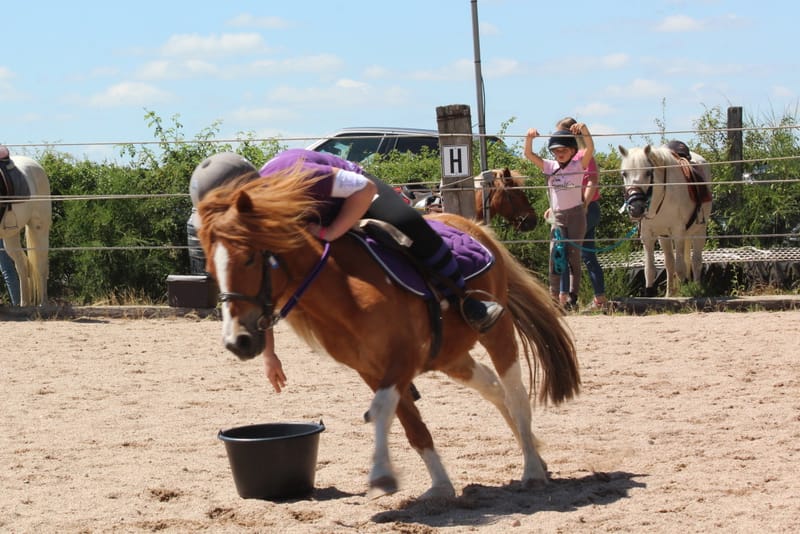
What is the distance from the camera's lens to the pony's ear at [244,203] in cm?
387

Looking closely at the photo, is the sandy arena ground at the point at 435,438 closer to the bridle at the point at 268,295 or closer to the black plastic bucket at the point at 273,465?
the black plastic bucket at the point at 273,465

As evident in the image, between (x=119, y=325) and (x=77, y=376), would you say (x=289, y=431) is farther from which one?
(x=119, y=325)

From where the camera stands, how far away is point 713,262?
10.5 m

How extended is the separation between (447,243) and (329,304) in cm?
84

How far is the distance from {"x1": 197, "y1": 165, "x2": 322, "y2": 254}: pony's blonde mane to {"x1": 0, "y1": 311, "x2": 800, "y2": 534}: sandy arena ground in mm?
1096

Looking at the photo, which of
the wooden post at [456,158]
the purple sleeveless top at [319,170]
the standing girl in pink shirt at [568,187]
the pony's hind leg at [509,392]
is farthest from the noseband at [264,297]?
the standing girl in pink shirt at [568,187]

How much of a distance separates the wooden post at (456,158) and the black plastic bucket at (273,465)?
4.84 meters

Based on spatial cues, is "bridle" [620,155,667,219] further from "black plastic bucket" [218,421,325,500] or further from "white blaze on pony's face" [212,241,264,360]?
"white blaze on pony's face" [212,241,264,360]

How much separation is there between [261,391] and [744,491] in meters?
3.49

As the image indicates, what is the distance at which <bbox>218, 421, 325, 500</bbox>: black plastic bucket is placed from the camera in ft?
14.6

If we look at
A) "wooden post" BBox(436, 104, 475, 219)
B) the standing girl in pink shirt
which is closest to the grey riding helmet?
"wooden post" BBox(436, 104, 475, 219)

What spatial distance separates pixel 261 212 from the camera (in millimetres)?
3891

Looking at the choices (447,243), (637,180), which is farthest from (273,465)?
(637,180)

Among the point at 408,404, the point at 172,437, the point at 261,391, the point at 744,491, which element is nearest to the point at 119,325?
the point at 261,391
